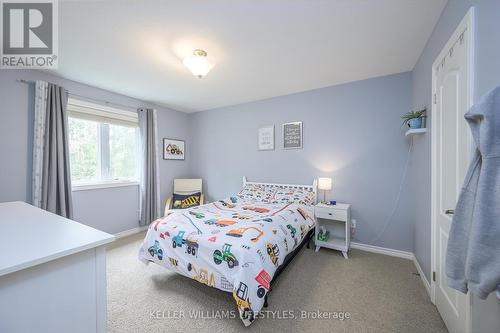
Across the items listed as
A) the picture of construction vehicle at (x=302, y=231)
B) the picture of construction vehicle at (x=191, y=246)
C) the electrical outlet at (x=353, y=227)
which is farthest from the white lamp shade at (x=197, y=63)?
the electrical outlet at (x=353, y=227)

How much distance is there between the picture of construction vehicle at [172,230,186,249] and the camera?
1.92 meters

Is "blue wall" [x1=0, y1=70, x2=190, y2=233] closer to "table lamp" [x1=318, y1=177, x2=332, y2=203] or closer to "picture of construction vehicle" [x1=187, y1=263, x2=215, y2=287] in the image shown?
"picture of construction vehicle" [x1=187, y1=263, x2=215, y2=287]

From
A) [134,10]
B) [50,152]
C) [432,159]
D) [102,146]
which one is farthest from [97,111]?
[432,159]

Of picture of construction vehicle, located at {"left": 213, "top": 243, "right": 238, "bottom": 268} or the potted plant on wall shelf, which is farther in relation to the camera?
the potted plant on wall shelf

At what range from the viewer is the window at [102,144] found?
3.05 m

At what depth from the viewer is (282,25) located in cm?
179

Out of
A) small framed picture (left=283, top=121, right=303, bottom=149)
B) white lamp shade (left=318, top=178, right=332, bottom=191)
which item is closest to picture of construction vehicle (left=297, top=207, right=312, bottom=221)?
white lamp shade (left=318, top=178, right=332, bottom=191)

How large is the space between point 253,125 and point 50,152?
309cm

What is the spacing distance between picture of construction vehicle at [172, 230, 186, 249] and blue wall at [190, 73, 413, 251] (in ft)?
7.00

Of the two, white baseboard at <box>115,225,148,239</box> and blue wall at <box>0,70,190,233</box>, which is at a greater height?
blue wall at <box>0,70,190,233</box>

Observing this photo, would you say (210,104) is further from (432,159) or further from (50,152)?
(432,159)

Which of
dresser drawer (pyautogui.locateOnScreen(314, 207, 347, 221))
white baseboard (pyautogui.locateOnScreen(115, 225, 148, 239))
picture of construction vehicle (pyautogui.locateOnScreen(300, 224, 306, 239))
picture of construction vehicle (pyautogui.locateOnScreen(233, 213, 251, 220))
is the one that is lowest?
white baseboard (pyautogui.locateOnScreen(115, 225, 148, 239))

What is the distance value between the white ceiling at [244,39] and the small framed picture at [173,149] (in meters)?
1.40

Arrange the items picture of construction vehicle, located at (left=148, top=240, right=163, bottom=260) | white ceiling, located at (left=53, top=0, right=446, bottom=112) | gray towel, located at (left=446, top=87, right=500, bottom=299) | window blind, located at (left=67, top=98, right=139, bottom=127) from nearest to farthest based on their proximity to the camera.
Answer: gray towel, located at (left=446, top=87, right=500, bottom=299), white ceiling, located at (left=53, top=0, right=446, bottom=112), picture of construction vehicle, located at (left=148, top=240, right=163, bottom=260), window blind, located at (left=67, top=98, right=139, bottom=127)
